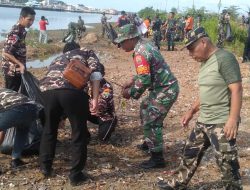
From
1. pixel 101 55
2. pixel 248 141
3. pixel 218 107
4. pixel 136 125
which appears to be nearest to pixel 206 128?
pixel 218 107

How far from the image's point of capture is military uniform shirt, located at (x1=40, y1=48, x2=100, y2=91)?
4.43 m

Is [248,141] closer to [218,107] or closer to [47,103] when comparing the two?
[218,107]

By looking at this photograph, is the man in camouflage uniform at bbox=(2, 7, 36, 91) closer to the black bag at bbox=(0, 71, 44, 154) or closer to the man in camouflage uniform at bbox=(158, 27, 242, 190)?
the black bag at bbox=(0, 71, 44, 154)

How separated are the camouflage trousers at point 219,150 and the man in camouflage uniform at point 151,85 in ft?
3.03

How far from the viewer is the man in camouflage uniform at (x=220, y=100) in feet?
11.7

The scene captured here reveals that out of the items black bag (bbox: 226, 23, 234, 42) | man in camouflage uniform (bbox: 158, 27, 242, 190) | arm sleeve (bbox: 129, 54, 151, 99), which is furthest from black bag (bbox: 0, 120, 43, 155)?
black bag (bbox: 226, 23, 234, 42)

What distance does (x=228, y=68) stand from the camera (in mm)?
3564

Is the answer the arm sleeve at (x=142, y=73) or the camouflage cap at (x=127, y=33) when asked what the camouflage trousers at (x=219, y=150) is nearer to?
the arm sleeve at (x=142, y=73)

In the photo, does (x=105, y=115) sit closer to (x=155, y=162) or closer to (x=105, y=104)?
(x=105, y=104)

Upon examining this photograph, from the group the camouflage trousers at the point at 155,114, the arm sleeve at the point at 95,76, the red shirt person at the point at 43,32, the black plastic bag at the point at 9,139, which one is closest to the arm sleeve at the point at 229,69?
the camouflage trousers at the point at 155,114

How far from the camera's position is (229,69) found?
3.56 metres

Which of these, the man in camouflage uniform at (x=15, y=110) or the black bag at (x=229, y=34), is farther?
the black bag at (x=229, y=34)

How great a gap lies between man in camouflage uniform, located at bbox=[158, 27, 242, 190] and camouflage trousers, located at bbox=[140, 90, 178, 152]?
1027mm

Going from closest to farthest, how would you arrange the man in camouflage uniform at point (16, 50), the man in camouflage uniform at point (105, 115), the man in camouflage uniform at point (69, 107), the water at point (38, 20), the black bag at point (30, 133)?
1. the man in camouflage uniform at point (69, 107)
2. the black bag at point (30, 133)
3. the man in camouflage uniform at point (16, 50)
4. the man in camouflage uniform at point (105, 115)
5. the water at point (38, 20)
